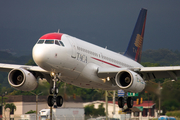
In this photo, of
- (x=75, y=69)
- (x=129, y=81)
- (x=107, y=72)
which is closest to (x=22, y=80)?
(x=75, y=69)

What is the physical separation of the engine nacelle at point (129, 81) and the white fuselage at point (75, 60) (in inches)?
65.5

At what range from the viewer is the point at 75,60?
20109mm

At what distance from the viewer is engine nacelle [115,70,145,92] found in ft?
68.6

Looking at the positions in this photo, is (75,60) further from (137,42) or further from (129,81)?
(137,42)

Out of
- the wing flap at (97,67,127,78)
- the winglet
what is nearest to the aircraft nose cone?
the wing flap at (97,67,127,78)

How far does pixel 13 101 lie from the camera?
56.7 m

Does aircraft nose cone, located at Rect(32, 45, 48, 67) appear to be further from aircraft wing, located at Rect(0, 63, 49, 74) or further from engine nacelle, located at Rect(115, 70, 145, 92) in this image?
engine nacelle, located at Rect(115, 70, 145, 92)

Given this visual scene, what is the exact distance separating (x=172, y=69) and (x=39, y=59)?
960 cm

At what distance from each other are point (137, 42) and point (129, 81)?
1226cm

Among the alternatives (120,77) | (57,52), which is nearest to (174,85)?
(120,77)

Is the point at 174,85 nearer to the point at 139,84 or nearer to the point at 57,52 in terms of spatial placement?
the point at 139,84

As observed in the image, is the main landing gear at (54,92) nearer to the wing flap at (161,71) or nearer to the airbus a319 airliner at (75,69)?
the airbus a319 airliner at (75,69)

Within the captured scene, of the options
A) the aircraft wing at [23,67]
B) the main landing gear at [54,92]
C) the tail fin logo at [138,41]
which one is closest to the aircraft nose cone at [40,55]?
the main landing gear at [54,92]

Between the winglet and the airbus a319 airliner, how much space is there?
5921mm
